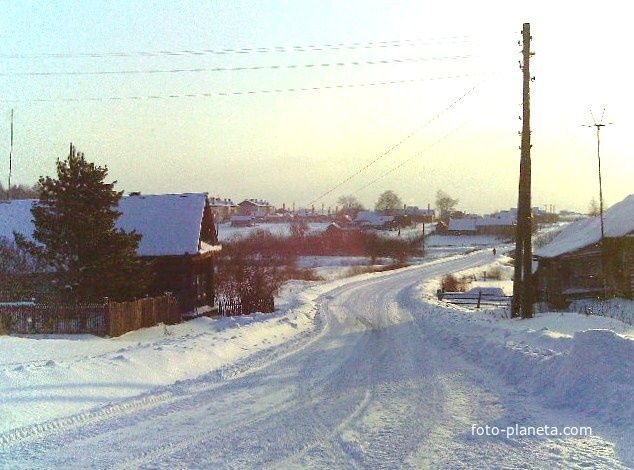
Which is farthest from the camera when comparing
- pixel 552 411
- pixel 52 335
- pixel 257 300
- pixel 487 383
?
pixel 257 300

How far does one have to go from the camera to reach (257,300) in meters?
30.9

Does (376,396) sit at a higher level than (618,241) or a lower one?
lower

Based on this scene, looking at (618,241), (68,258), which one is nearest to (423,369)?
(68,258)

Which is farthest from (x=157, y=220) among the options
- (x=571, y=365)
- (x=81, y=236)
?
(x=571, y=365)

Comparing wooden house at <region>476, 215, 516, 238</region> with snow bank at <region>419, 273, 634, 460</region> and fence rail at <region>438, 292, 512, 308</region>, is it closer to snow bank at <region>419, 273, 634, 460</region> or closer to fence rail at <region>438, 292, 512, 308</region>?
fence rail at <region>438, 292, 512, 308</region>

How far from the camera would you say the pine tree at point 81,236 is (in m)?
21.6

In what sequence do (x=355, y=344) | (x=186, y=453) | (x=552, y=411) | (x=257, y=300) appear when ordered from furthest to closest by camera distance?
(x=257, y=300) < (x=355, y=344) < (x=552, y=411) < (x=186, y=453)

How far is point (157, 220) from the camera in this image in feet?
96.7

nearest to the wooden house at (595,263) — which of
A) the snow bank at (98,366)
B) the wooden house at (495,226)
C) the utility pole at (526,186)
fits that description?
the utility pole at (526,186)

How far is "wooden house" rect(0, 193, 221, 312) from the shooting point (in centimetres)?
2805

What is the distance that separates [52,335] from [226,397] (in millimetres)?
11676

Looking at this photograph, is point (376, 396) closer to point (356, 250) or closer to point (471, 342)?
point (471, 342)

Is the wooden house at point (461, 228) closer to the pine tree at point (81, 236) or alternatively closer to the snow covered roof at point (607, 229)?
the snow covered roof at point (607, 229)

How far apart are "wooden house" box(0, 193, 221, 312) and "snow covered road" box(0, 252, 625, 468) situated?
15.1 m
